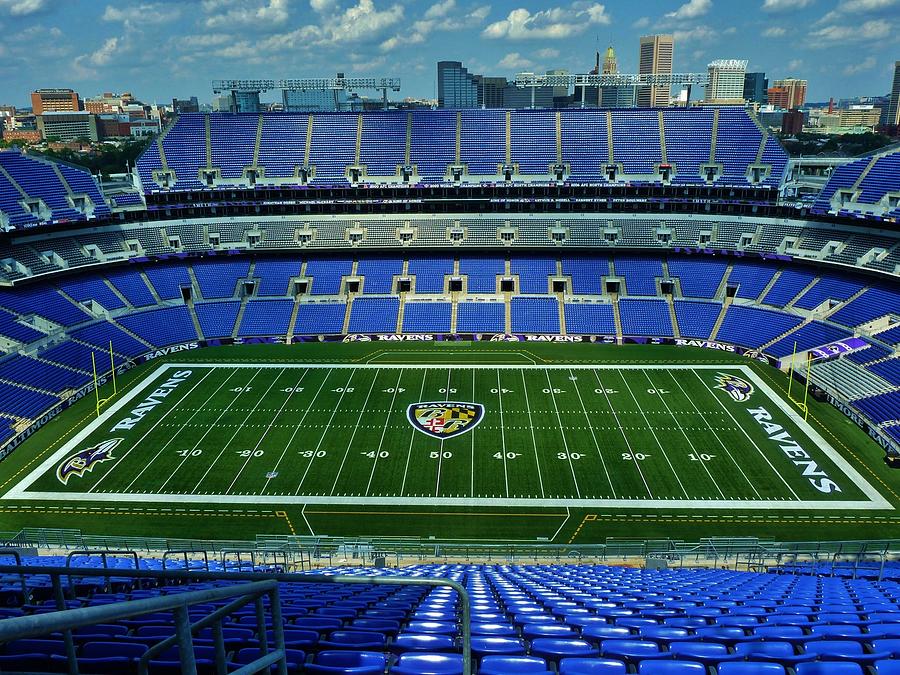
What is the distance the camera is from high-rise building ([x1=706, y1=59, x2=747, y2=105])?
170125 mm

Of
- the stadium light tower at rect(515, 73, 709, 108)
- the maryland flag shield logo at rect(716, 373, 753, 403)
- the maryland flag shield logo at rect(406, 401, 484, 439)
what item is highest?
the stadium light tower at rect(515, 73, 709, 108)

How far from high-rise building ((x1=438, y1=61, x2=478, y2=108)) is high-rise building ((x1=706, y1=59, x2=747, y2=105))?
6197 centimetres

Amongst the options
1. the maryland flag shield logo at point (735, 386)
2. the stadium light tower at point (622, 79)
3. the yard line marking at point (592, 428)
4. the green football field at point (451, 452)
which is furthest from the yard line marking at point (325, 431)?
the stadium light tower at point (622, 79)

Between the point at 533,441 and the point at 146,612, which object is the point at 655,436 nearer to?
the point at 533,441

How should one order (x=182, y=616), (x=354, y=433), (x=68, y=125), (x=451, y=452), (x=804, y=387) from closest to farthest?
(x=182, y=616) < (x=451, y=452) < (x=354, y=433) < (x=804, y=387) < (x=68, y=125)

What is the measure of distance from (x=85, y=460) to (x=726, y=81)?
192002 millimetres

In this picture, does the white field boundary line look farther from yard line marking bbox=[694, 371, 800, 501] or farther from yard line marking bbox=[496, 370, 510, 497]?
yard line marking bbox=[496, 370, 510, 497]

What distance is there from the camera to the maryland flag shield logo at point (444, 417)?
3662cm

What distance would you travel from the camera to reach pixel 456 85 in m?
157

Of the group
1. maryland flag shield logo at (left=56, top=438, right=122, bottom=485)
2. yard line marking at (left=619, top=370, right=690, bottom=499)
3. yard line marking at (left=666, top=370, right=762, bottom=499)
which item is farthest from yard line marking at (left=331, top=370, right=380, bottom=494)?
yard line marking at (left=666, top=370, right=762, bottom=499)

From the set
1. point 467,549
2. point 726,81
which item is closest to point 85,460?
point 467,549

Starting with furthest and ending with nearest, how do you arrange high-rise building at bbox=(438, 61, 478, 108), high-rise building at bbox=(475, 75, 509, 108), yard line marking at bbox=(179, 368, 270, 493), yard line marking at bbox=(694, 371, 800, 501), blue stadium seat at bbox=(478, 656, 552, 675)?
high-rise building at bbox=(475, 75, 509, 108) → high-rise building at bbox=(438, 61, 478, 108) → yard line marking at bbox=(179, 368, 270, 493) → yard line marking at bbox=(694, 371, 800, 501) → blue stadium seat at bbox=(478, 656, 552, 675)

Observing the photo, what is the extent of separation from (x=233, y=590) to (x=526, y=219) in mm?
59536

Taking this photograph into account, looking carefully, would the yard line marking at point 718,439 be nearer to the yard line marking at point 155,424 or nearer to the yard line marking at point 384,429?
the yard line marking at point 384,429
